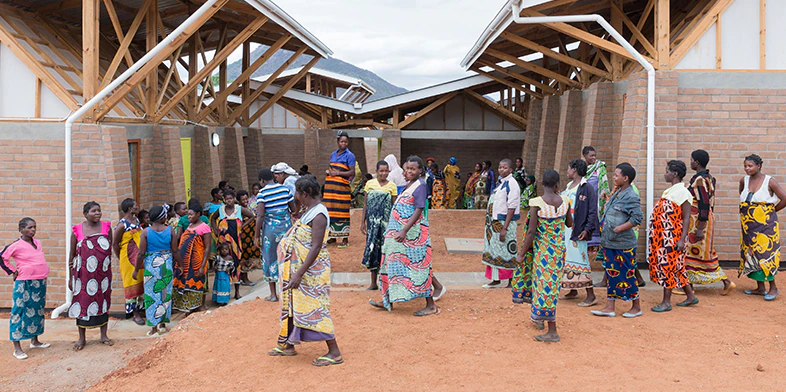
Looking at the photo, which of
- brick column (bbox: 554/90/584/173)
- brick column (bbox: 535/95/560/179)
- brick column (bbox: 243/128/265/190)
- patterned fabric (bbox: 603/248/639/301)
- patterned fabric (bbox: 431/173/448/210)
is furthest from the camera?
brick column (bbox: 243/128/265/190)

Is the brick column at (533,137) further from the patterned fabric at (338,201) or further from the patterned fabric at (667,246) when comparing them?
the patterned fabric at (667,246)

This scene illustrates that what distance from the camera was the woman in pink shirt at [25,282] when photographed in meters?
6.75

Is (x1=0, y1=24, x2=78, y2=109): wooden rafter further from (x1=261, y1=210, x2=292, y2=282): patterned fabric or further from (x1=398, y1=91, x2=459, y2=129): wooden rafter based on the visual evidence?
(x1=398, y1=91, x2=459, y2=129): wooden rafter

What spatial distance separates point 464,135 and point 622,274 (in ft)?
46.2

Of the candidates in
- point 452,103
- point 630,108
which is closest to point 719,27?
point 630,108

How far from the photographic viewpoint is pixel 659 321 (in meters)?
6.59

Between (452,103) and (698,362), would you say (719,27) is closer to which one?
(698,362)

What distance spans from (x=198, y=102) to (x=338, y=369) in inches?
376

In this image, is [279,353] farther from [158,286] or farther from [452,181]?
[452,181]

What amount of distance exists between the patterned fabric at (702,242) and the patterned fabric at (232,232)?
17.2 feet

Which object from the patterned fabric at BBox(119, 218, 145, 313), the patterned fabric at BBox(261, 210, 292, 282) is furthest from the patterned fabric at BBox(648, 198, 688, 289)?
the patterned fabric at BBox(119, 218, 145, 313)

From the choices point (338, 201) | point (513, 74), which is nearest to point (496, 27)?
point (338, 201)

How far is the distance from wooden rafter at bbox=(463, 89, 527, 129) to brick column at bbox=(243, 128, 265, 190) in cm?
669

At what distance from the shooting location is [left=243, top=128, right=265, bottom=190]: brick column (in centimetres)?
1800
